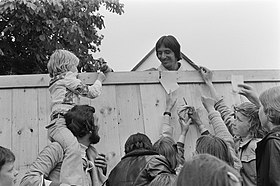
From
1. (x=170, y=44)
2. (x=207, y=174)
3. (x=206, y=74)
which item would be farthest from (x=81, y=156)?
(x=170, y=44)

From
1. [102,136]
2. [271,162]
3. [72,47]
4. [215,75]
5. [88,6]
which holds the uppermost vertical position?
[88,6]

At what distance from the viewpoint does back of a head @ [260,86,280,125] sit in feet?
10.5

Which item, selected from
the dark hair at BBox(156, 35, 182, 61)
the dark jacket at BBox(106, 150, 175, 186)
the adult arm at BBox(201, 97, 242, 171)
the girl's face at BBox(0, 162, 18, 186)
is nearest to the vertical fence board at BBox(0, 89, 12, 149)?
the dark jacket at BBox(106, 150, 175, 186)

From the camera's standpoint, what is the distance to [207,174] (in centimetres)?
195

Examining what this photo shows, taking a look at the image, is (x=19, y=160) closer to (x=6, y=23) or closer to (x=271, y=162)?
(x=271, y=162)

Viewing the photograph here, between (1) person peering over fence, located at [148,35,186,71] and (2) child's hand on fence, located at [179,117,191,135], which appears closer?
(2) child's hand on fence, located at [179,117,191,135]

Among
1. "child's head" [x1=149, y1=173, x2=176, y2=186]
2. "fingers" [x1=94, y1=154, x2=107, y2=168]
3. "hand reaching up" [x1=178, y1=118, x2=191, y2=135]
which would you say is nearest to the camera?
"child's head" [x1=149, y1=173, x2=176, y2=186]

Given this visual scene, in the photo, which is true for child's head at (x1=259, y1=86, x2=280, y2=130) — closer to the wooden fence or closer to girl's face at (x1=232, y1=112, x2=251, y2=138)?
girl's face at (x1=232, y1=112, x2=251, y2=138)

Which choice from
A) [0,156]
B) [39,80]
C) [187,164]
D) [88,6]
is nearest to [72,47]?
[88,6]

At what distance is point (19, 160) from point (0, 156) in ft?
5.69

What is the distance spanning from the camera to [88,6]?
1264 centimetres

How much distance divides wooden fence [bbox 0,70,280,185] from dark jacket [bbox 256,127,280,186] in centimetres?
205

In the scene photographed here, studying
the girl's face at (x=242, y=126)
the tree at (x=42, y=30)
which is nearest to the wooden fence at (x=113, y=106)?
the girl's face at (x=242, y=126)

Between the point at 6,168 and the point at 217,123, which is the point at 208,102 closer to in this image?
the point at 217,123
